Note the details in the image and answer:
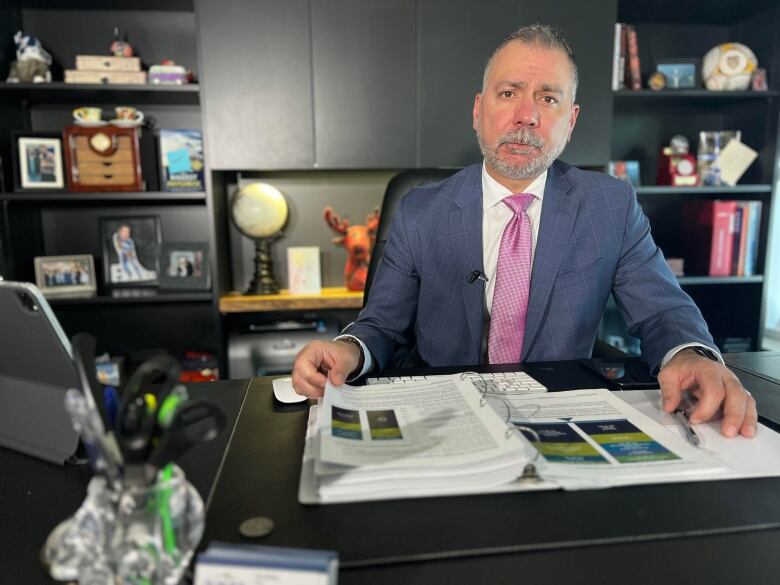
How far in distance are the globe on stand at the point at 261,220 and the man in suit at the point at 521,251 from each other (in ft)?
3.82

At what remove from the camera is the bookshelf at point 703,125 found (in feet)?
8.22

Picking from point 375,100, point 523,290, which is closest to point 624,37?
point 375,100

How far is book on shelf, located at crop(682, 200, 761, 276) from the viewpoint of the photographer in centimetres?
253

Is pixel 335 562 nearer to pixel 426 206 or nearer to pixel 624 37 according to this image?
pixel 426 206

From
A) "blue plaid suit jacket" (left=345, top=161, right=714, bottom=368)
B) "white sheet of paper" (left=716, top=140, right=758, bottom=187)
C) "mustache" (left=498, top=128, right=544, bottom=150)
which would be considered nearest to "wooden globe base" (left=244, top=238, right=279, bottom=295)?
"blue plaid suit jacket" (left=345, top=161, right=714, bottom=368)

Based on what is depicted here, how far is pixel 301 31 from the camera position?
220cm

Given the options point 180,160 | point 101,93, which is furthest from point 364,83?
point 101,93

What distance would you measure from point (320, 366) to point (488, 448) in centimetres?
37

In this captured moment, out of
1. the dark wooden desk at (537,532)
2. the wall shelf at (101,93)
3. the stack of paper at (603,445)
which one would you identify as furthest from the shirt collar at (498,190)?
the wall shelf at (101,93)

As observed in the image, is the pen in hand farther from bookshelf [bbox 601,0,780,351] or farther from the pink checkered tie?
bookshelf [bbox 601,0,780,351]

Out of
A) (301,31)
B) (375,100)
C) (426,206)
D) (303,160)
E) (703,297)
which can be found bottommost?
(703,297)

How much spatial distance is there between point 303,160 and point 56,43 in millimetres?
1200

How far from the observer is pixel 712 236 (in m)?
2.54

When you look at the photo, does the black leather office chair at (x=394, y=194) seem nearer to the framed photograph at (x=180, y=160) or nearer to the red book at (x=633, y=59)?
the framed photograph at (x=180, y=160)
